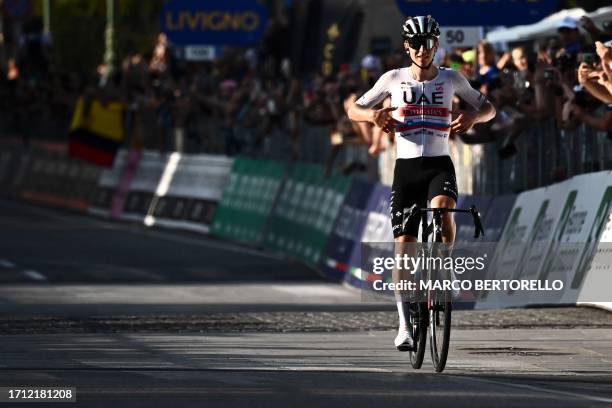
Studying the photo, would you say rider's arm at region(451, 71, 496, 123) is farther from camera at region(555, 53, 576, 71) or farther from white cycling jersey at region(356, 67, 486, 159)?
camera at region(555, 53, 576, 71)

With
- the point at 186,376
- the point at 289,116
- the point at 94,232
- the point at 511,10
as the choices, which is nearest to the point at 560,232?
the point at 511,10

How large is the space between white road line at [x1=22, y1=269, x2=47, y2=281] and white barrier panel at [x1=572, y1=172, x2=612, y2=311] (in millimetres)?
8435

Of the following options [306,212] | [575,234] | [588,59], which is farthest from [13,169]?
[588,59]

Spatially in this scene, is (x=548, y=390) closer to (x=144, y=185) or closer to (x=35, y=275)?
(x=35, y=275)

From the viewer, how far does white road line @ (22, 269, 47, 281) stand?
24359 millimetres

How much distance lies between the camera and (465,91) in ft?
45.5

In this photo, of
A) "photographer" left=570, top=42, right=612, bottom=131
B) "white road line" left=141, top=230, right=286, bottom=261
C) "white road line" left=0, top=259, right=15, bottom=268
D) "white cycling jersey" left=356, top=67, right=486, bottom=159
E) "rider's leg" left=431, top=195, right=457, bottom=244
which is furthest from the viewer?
"white road line" left=141, top=230, right=286, bottom=261

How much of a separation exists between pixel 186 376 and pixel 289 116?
55.9 ft

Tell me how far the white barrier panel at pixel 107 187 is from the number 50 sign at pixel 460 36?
15589 mm

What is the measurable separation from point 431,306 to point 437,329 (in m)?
0.20

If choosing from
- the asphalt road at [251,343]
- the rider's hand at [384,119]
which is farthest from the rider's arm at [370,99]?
the asphalt road at [251,343]

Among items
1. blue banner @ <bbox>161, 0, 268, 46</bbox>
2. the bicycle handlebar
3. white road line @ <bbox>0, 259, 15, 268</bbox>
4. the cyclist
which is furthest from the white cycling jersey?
blue banner @ <bbox>161, 0, 268, 46</bbox>

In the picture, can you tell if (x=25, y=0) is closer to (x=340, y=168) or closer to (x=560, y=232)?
(x=340, y=168)

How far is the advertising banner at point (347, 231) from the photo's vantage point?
23688mm
